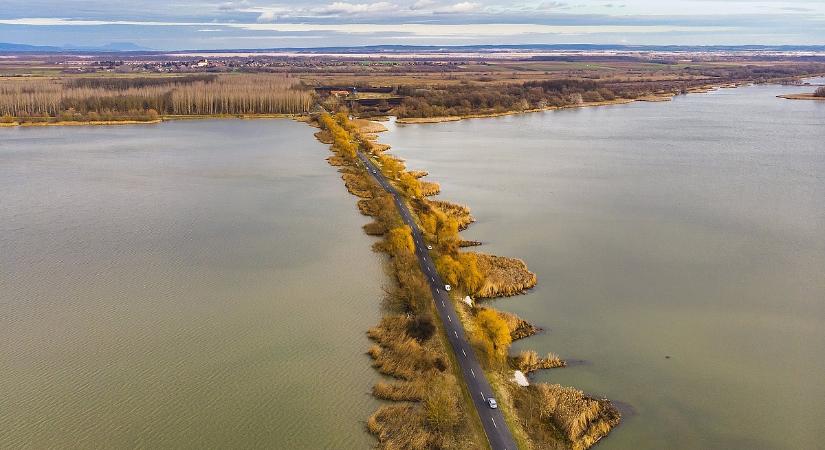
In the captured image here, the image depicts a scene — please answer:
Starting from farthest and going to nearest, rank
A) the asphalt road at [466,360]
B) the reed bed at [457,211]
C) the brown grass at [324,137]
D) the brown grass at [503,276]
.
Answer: the brown grass at [324,137]
the reed bed at [457,211]
the brown grass at [503,276]
the asphalt road at [466,360]

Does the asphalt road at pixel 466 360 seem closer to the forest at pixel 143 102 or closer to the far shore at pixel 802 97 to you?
the forest at pixel 143 102

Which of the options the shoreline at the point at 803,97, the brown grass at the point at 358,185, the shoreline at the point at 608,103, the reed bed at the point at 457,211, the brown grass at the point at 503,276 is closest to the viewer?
the brown grass at the point at 503,276

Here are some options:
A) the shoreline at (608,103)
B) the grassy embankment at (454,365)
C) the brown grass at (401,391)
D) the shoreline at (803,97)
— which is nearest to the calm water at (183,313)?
the brown grass at (401,391)

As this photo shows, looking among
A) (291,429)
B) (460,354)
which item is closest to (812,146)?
(460,354)

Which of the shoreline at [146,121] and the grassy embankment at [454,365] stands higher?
the shoreline at [146,121]

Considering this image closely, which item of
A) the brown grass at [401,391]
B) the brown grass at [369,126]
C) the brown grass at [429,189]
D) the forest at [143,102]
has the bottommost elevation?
the brown grass at [401,391]

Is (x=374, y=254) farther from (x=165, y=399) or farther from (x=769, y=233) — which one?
(x=769, y=233)
